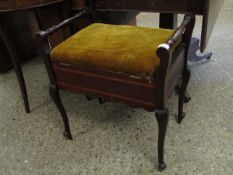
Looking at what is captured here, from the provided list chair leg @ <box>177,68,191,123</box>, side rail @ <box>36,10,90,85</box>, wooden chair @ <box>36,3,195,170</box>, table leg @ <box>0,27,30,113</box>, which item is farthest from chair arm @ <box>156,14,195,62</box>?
table leg @ <box>0,27,30,113</box>

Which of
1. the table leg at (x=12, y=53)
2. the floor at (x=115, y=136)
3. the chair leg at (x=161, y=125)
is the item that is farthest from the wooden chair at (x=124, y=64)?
the table leg at (x=12, y=53)

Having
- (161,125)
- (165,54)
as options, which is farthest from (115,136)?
(165,54)

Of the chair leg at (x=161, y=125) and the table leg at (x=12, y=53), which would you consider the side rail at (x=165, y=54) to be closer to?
the chair leg at (x=161, y=125)

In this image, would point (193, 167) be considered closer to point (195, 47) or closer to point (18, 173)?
point (18, 173)

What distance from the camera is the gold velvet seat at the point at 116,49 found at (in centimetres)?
100

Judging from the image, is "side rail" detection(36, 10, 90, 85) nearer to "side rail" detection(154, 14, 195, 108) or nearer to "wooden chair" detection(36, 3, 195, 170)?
"wooden chair" detection(36, 3, 195, 170)

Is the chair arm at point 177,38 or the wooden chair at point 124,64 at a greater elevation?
the chair arm at point 177,38

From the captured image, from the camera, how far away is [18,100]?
180 centimetres

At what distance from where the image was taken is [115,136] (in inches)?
56.6

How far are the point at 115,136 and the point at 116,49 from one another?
544 millimetres

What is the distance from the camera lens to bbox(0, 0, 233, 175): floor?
1.27 meters

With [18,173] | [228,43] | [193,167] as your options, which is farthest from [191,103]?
[18,173]

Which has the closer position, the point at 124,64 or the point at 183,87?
the point at 124,64

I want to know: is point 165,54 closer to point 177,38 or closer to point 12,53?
point 177,38
